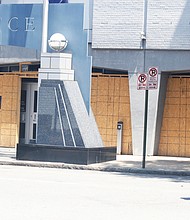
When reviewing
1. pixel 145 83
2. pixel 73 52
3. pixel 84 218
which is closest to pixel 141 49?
pixel 73 52

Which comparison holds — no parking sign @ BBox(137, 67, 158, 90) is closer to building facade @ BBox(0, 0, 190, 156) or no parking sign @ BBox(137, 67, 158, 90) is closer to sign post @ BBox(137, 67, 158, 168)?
sign post @ BBox(137, 67, 158, 168)

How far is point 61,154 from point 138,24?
602 centimetres

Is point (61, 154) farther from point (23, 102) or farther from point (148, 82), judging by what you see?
point (23, 102)

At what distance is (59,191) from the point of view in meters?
13.6

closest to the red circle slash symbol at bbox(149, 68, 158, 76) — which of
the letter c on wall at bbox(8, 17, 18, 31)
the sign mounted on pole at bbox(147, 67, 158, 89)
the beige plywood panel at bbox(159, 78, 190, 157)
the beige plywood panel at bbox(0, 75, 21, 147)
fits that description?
the sign mounted on pole at bbox(147, 67, 158, 89)

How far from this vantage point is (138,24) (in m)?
23.8

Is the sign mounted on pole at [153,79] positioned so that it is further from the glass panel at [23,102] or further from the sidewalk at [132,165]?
the glass panel at [23,102]

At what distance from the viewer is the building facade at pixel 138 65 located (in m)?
23.4

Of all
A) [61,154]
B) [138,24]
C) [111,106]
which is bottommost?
[61,154]

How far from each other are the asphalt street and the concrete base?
1692mm

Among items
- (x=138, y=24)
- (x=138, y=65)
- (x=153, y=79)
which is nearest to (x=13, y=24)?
(x=138, y=24)

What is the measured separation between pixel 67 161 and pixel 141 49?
5.63m

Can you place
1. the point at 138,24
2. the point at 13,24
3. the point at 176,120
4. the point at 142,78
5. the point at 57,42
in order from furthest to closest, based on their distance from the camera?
the point at 176,120
the point at 138,24
the point at 13,24
the point at 57,42
the point at 142,78

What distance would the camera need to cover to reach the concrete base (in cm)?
2022
